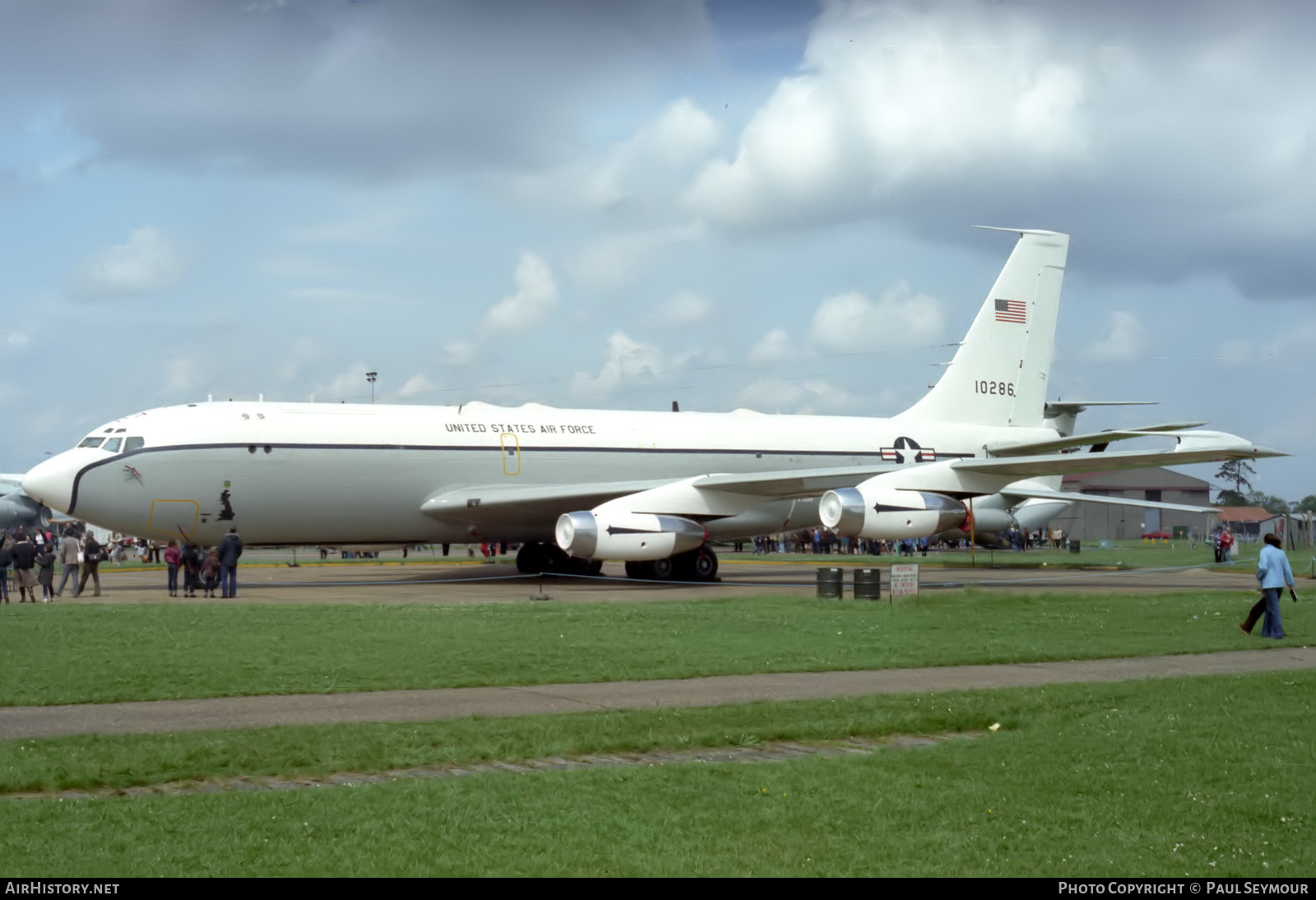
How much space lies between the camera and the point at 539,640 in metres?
16.5

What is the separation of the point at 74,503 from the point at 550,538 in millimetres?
11389

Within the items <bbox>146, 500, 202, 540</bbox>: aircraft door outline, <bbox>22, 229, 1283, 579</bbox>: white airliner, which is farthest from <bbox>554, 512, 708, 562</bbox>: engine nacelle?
<bbox>146, 500, 202, 540</bbox>: aircraft door outline

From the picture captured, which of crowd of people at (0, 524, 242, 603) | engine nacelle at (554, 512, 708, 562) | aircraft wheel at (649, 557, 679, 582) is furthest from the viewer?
aircraft wheel at (649, 557, 679, 582)

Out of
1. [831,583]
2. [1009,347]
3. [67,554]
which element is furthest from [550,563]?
[1009,347]

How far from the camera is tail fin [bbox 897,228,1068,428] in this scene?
38.6 metres

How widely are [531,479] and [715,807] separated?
23.9 metres

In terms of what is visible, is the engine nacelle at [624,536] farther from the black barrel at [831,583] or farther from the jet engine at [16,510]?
the jet engine at [16,510]

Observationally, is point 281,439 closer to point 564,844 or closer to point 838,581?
point 838,581

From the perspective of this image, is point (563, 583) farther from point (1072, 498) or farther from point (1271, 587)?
point (1271, 587)

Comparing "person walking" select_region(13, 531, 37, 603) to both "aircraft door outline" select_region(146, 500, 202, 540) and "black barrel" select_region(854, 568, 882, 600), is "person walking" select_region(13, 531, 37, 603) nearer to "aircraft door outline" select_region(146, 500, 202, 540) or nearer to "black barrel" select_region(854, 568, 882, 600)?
"aircraft door outline" select_region(146, 500, 202, 540)

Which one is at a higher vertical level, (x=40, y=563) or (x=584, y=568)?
(x=40, y=563)

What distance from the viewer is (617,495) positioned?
98.7 ft

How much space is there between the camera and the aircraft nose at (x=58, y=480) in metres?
26.9

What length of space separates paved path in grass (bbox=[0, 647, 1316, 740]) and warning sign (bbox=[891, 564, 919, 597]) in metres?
7.05
